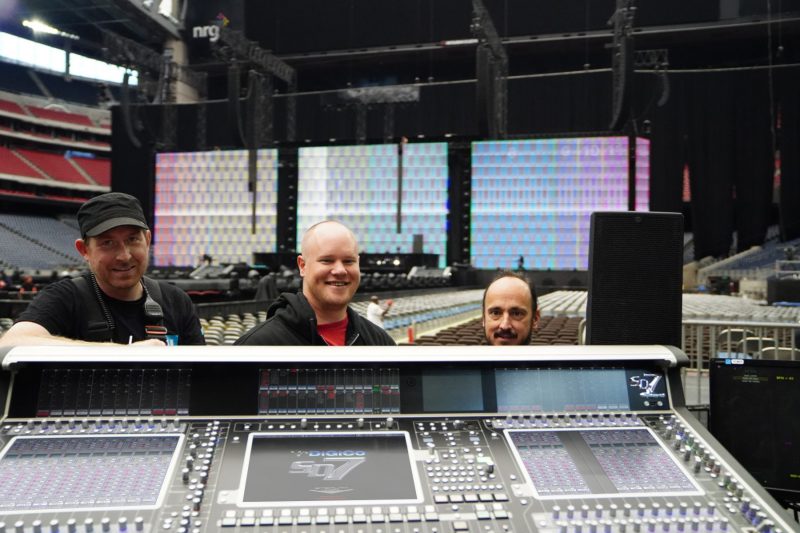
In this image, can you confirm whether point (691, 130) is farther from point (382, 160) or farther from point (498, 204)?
point (382, 160)

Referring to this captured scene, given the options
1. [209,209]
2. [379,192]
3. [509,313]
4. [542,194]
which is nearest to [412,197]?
[379,192]

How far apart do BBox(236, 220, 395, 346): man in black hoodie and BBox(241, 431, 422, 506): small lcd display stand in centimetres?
63

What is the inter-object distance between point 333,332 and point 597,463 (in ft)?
3.14

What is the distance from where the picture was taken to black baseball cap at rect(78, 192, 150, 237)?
1.77 m

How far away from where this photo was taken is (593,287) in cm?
181

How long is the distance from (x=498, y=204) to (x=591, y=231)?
65.5 feet

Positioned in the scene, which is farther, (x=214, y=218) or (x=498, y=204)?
(x=214, y=218)

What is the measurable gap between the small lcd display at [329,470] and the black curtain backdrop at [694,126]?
18.8 m

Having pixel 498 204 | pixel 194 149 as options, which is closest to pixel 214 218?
pixel 194 149

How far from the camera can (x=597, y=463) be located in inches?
52.7

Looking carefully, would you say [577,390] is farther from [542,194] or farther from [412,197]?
[412,197]

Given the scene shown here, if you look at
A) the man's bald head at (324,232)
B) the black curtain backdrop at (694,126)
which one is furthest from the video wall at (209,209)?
the man's bald head at (324,232)

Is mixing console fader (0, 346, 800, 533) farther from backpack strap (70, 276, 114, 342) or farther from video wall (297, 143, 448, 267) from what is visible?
video wall (297, 143, 448, 267)

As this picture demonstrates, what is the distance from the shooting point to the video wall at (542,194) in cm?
2083
